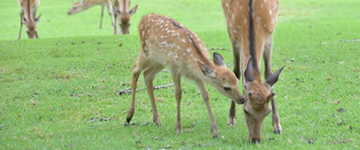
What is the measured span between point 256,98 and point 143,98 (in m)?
2.86

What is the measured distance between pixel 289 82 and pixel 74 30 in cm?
1091

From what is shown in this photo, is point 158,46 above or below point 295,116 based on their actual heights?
above

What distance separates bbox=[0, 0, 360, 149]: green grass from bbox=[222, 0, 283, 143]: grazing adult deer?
27 centimetres

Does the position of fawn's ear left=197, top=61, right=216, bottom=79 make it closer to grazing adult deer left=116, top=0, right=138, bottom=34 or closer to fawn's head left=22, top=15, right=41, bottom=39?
grazing adult deer left=116, top=0, right=138, bottom=34

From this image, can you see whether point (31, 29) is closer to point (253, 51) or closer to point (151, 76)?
point (151, 76)

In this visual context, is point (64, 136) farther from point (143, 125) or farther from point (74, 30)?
point (74, 30)

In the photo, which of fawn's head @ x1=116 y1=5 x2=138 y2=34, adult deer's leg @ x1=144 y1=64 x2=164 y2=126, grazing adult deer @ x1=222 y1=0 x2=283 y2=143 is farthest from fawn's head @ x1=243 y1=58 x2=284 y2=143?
fawn's head @ x1=116 y1=5 x2=138 y2=34

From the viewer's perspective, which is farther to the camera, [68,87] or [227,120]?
[68,87]

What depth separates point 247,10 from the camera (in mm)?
6555

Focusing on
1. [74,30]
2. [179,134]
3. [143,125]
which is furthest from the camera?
[74,30]

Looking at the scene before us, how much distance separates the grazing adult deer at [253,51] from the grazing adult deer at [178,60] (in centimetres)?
24

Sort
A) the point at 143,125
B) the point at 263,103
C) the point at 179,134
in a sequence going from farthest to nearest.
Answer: the point at 143,125
the point at 179,134
the point at 263,103

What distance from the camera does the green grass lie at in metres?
6.07

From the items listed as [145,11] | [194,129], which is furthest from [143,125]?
[145,11]
